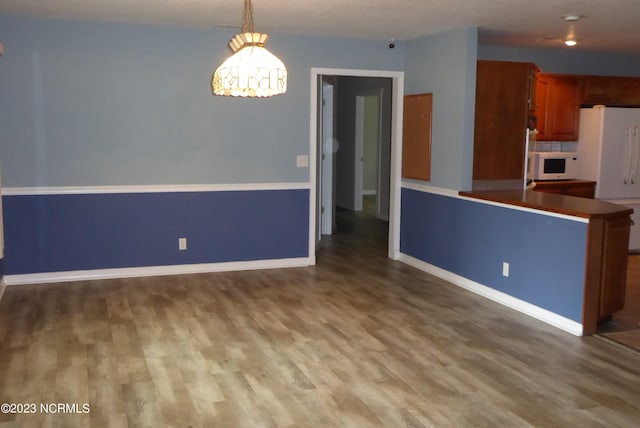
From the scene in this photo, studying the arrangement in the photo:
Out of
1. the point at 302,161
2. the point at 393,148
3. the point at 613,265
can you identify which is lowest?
the point at 613,265

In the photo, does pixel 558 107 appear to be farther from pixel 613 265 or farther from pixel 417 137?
pixel 613 265

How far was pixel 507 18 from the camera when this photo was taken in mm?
5340

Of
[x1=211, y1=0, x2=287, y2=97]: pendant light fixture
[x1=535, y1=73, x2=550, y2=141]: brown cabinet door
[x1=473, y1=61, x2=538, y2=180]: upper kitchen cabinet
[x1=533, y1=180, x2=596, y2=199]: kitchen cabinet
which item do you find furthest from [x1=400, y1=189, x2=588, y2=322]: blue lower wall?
[x1=211, y1=0, x2=287, y2=97]: pendant light fixture

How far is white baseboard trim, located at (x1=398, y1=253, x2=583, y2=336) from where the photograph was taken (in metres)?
4.65

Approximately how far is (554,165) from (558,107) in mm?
701

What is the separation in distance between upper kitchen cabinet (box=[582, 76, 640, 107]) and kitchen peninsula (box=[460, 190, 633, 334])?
3086 mm

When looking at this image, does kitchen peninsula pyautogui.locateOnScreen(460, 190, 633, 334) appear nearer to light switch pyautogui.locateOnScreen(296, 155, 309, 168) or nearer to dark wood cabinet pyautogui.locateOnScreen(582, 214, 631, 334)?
dark wood cabinet pyautogui.locateOnScreen(582, 214, 631, 334)

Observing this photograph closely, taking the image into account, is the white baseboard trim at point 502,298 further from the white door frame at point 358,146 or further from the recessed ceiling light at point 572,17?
the white door frame at point 358,146

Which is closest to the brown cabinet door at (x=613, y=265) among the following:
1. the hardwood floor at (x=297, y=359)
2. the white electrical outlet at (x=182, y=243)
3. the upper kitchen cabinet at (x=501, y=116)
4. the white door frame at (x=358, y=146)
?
the hardwood floor at (x=297, y=359)

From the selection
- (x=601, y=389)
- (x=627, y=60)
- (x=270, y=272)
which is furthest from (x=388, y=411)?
(x=627, y=60)

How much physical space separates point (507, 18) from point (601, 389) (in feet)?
10.5

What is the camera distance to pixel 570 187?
7.23 metres

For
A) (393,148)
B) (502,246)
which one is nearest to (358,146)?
(393,148)

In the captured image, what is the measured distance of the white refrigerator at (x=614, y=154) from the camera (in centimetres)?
726
